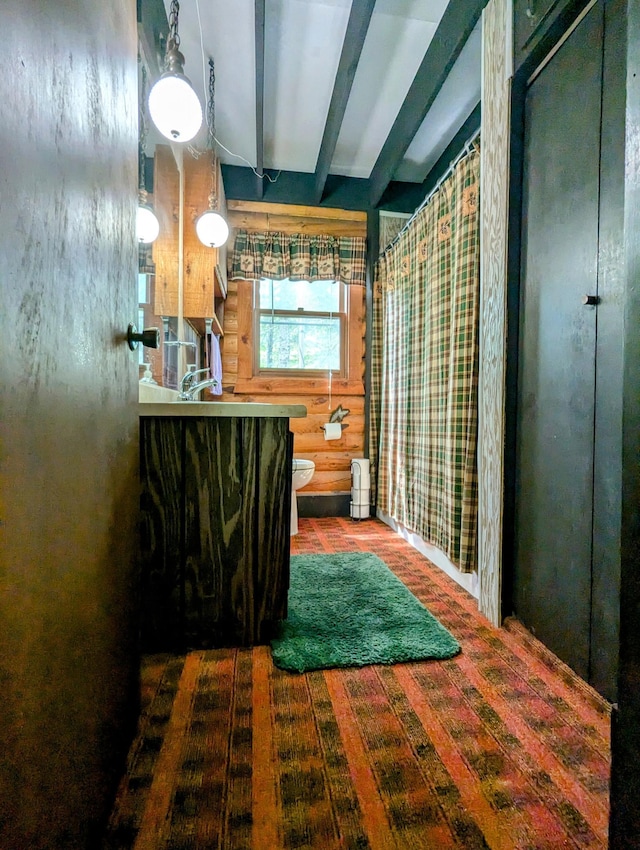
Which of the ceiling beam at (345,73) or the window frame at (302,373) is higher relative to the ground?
the ceiling beam at (345,73)

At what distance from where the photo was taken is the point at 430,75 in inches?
80.8

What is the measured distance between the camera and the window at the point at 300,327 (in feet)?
10.8

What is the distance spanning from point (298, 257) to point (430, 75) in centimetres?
146

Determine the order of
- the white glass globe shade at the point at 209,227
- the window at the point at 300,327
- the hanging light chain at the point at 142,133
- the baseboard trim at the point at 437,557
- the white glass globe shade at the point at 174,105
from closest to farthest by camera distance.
A: the white glass globe shade at the point at 174,105 → the hanging light chain at the point at 142,133 → the baseboard trim at the point at 437,557 → the white glass globe shade at the point at 209,227 → the window at the point at 300,327

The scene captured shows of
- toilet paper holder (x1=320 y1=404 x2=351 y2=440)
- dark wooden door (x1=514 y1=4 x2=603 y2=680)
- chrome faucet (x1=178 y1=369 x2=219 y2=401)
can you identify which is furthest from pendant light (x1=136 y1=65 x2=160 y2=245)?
toilet paper holder (x1=320 y1=404 x2=351 y2=440)

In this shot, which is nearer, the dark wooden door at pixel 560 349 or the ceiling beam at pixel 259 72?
the dark wooden door at pixel 560 349

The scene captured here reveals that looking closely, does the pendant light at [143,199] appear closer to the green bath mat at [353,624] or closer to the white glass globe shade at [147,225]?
the white glass globe shade at [147,225]

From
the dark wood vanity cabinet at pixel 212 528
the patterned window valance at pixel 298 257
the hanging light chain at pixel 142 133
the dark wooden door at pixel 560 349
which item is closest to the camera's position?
the dark wooden door at pixel 560 349

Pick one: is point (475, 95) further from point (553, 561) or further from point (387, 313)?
point (553, 561)

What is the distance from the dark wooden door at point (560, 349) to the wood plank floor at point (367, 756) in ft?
0.77

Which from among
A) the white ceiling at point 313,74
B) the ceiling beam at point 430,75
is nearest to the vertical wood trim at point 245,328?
the white ceiling at point 313,74

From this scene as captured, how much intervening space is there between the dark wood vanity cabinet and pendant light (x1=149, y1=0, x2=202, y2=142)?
1.12m

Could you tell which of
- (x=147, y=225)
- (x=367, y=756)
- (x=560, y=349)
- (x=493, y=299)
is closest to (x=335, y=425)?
(x=493, y=299)

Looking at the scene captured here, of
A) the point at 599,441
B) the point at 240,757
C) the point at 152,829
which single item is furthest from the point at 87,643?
the point at 599,441
